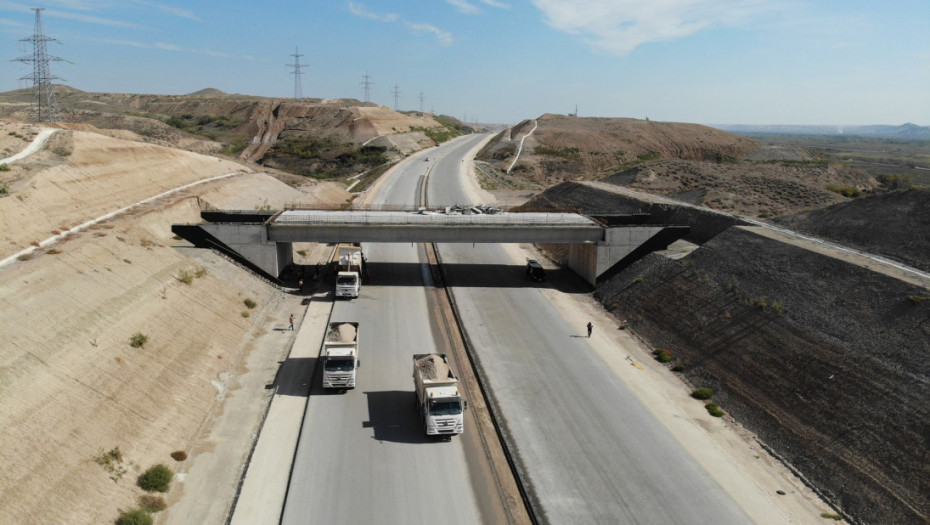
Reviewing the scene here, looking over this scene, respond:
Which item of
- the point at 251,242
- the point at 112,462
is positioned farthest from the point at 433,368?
the point at 251,242

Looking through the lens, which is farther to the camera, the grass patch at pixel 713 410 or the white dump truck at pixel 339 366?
the grass patch at pixel 713 410

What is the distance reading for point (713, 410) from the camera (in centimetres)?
3031

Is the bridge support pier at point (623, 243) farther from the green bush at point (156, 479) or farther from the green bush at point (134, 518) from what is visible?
the green bush at point (134, 518)

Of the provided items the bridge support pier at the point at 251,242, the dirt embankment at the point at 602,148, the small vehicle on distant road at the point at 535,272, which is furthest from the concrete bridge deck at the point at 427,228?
the dirt embankment at the point at 602,148

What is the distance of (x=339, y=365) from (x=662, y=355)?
66.2 ft

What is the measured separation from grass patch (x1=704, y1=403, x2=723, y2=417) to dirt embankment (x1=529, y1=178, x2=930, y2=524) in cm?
60

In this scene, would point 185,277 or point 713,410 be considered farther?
point 185,277

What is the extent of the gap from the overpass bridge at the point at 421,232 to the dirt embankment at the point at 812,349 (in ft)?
13.9

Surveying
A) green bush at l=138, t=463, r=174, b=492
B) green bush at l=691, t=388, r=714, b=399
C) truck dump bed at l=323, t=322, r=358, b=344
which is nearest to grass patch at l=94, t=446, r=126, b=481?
green bush at l=138, t=463, r=174, b=492

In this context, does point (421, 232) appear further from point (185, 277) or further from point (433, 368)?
point (433, 368)

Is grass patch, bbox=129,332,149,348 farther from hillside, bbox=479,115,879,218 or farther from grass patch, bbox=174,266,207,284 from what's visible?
hillside, bbox=479,115,879,218

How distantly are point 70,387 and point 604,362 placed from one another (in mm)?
27305

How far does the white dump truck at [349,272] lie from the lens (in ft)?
147

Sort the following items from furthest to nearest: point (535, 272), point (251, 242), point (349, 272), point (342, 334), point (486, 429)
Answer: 1. point (535, 272)
2. point (251, 242)
3. point (349, 272)
4. point (342, 334)
5. point (486, 429)
